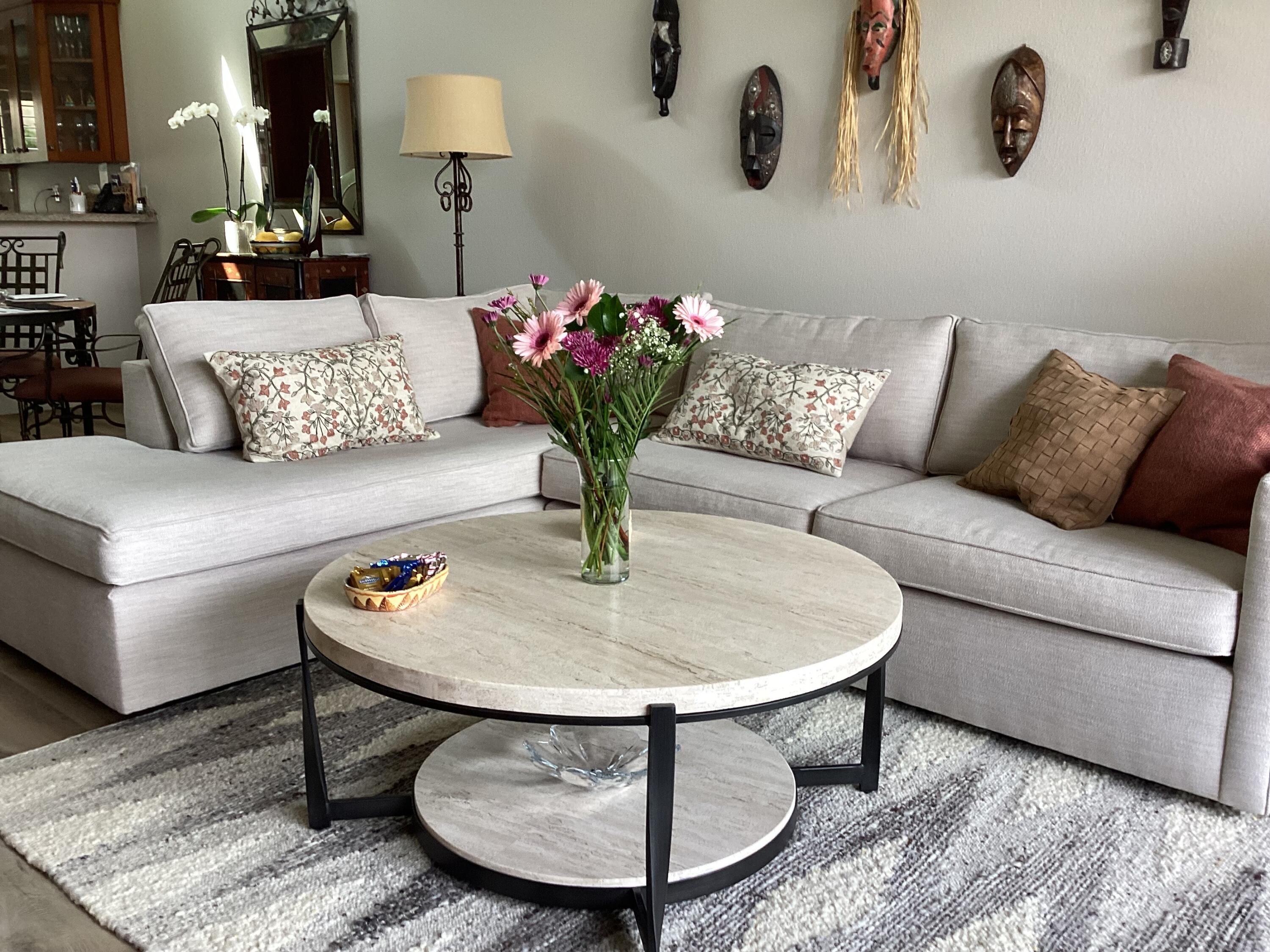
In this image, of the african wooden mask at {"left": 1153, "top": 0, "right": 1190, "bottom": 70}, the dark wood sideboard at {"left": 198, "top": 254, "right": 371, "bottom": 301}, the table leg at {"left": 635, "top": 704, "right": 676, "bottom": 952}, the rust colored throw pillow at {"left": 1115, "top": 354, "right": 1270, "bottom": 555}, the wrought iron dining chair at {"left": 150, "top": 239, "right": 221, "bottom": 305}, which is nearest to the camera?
the table leg at {"left": 635, "top": 704, "right": 676, "bottom": 952}

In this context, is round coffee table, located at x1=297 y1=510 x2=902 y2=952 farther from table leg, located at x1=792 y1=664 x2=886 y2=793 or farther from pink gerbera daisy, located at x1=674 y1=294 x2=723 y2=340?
pink gerbera daisy, located at x1=674 y1=294 x2=723 y2=340

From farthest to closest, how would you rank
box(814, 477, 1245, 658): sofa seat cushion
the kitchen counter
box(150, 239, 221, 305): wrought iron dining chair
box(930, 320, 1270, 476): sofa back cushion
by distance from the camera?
the kitchen counter, box(150, 239, 221, 305): wrought iron dining chair, box(930, 320, 1270, 476): sofa back cushion, box(814, 477, 1245, 658): sofa seat cushion

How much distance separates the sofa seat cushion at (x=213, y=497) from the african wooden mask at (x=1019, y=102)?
157 cm

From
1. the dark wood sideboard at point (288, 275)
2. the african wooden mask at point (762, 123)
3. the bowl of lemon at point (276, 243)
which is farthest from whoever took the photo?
→ the bowl of lemon at point (276, 243)

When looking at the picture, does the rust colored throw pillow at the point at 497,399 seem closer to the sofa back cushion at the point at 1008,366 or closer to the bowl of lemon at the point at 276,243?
the sofa back cushion at the point at 1008,366

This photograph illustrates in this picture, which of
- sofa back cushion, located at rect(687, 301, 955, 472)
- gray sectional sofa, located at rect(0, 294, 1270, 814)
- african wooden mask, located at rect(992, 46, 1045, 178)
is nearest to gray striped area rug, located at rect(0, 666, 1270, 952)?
gray sectional sofa, located at rect(0, 294, 1270, 814)

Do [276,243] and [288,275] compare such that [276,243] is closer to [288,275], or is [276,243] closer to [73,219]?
[288,275]

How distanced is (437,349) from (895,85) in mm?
1601

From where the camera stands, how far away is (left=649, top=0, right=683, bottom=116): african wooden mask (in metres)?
3.76

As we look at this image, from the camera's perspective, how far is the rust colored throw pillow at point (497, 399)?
3367 mm

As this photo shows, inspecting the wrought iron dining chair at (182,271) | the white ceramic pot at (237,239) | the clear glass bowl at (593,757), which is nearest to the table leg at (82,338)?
the wrought iron dining chair at (182,271)

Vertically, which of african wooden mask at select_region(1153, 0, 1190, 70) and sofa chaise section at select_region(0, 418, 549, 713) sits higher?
african wooden mask at select_region(1153, 0, 1190, 70)

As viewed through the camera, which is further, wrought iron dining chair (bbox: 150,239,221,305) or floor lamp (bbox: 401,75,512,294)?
wrought iron dining chair (bbox: 150,239,221,305)

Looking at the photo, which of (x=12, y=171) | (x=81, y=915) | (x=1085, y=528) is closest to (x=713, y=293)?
(x=1085, y=528)
